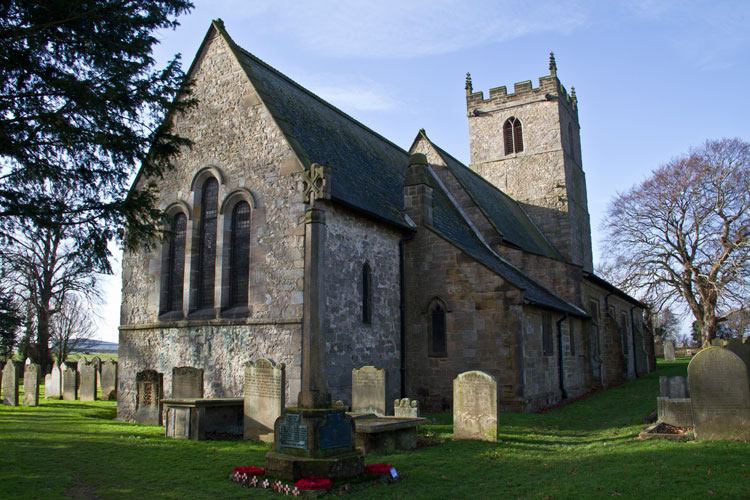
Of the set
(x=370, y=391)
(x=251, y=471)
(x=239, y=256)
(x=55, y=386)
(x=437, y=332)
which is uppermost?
(x=239, y=256)

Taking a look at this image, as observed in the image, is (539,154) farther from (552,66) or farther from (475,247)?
(475,247)

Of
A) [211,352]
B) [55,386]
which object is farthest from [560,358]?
[55,386]

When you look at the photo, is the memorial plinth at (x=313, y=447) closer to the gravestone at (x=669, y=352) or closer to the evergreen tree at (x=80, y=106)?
the evergreen tree at (x=80, y=106)

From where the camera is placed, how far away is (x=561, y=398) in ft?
65.6

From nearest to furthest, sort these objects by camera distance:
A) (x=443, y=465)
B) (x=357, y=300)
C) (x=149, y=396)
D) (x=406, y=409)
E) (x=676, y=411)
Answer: (x=443, y=465), (x=676, y=411), (x=406, y=409), (x=149, y=396), (x=357, y=300)

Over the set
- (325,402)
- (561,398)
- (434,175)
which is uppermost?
(434,175)

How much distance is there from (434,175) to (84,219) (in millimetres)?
15158

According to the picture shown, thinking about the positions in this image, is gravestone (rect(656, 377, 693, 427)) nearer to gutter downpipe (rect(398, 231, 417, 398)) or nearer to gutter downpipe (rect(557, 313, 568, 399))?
gutter downpipe (rect(398, 231, 417, 398))

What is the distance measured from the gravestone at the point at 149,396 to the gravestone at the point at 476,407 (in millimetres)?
7292

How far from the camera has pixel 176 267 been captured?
16.4 meters

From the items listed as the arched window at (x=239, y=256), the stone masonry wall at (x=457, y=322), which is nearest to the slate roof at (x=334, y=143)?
the stone masonry wall at (x=457, y=322)

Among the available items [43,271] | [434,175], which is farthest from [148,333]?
[43,271]

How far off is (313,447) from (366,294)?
837cm

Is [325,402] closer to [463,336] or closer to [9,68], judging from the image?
[9,68]
